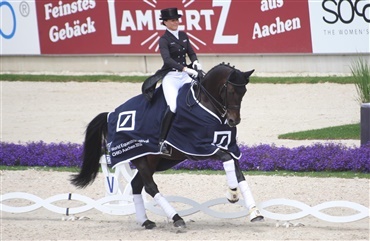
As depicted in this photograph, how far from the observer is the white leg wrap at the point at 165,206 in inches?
471

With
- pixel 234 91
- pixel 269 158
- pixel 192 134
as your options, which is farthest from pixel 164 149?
pixel 269 158

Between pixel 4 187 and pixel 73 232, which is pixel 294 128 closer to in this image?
pixel 4 187

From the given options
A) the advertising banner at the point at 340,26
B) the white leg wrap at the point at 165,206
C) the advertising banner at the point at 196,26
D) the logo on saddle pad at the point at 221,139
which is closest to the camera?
the logo on saddle pad at the point at 221,139

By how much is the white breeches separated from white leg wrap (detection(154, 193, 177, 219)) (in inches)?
43.4

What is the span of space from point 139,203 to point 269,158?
3.59 metres

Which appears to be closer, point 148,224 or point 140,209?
point 148,224

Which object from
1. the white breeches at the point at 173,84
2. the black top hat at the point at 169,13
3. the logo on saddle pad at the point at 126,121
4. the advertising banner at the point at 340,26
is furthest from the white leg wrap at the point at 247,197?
the advertising banner at the point at 340,26

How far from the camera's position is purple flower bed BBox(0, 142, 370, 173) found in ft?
48.9

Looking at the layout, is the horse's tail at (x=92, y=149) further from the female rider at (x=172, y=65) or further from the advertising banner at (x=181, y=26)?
the advertising banner at (x=181, y=26)

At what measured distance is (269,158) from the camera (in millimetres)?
15398

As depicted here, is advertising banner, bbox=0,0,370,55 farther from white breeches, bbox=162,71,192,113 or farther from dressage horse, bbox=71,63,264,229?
dressage horse, bbox=71,63,264,229

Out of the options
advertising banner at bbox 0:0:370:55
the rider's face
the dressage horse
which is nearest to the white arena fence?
the dressage horse

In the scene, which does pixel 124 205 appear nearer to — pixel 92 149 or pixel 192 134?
pixel 92 149

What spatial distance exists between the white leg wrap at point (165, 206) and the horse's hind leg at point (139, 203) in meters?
0.35
